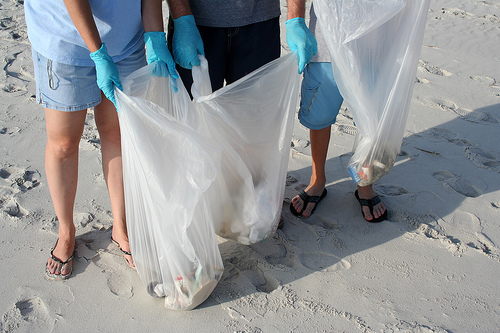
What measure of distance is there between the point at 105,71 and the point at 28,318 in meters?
0.91

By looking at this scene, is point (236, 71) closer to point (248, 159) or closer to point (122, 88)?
point (248, 159)

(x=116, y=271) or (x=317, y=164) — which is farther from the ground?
(x=317, y=164)

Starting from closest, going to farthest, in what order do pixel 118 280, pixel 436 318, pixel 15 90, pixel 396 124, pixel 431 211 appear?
pixel 436 318 < pixel 118 280 < pixel 396 124 < pixel 431 211 < pixel 15 90

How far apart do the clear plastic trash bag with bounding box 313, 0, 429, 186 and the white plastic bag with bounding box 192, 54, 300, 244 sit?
0.66 feet

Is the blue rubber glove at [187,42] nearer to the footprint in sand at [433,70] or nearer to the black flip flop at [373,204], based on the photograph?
the black flip flop at [373,204]

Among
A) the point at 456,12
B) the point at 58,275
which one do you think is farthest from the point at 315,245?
the point at 456,12

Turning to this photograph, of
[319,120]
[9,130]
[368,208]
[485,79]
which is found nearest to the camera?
[319,120]

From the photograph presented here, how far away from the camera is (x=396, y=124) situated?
71.1 inches

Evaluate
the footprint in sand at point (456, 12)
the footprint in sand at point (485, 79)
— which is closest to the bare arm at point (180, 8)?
the footprint in sand at point (485, 79)

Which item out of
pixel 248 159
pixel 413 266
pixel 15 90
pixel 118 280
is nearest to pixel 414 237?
pixel 413 266

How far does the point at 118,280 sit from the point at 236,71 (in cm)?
98

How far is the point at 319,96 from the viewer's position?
182 cm

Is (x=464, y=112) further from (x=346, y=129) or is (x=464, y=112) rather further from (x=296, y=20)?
(x=296, y=20)

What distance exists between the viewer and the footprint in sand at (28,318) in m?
1.48
